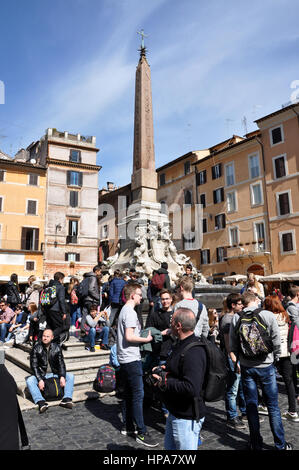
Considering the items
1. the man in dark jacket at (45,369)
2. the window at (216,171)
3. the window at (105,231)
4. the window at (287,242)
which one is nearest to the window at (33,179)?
the window at (105,231)

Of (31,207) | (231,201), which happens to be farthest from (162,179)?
(31,207)

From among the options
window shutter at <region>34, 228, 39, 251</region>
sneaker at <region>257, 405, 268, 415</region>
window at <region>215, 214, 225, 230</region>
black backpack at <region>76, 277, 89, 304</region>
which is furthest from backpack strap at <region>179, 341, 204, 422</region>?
window shutter at <region>34, 228, 39, 251</region>

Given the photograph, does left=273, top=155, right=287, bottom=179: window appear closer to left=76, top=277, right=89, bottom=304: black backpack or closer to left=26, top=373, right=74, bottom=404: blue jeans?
left=76, top=277, right=89, bottom=304: black backpack

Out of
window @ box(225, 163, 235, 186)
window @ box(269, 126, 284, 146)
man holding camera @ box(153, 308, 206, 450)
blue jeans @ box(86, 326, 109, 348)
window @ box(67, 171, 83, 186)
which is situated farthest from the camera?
window @ box(67, 171, 83, 186)

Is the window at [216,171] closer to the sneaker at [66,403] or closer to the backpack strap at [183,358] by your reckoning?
the sneaker at [66,403]

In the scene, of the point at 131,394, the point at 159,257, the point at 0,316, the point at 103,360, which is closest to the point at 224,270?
the point at 159,257

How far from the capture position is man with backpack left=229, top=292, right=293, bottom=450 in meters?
3.35

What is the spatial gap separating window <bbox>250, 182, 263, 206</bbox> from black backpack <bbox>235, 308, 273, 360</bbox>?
2508 cm

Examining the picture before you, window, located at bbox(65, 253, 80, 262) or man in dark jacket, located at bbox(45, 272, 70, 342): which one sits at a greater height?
window, located at bbox(65, 253, 80, 262)

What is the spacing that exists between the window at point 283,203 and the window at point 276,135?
4.12 meters

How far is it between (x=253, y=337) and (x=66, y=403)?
2.82 meters

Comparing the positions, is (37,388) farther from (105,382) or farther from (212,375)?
(212,375)

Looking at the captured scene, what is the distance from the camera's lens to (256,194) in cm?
2773
